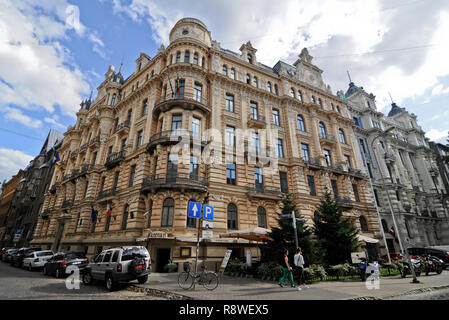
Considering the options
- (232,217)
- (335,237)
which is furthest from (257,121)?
(335,237)

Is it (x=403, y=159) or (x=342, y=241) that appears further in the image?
(x=403, y=159)

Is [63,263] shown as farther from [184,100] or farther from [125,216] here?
[184,100]

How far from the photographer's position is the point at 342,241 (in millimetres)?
17875

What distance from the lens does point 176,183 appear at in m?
19.9

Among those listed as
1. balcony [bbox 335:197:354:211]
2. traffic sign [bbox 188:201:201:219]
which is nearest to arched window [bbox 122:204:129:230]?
traffic sign [bbox 188:201:201:219]

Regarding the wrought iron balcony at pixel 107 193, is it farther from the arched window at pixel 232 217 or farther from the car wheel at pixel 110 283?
the car wheel at pixel 110 283

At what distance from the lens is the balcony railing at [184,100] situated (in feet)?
76.1

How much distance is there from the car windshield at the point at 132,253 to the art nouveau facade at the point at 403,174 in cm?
3539

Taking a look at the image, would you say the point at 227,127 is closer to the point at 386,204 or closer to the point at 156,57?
the point at 156,57

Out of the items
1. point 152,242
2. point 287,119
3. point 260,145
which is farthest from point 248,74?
point 152,242

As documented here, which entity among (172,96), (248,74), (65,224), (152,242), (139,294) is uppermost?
(248,74)

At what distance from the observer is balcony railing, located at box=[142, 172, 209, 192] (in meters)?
19.9

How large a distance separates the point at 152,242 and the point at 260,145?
626 inches
